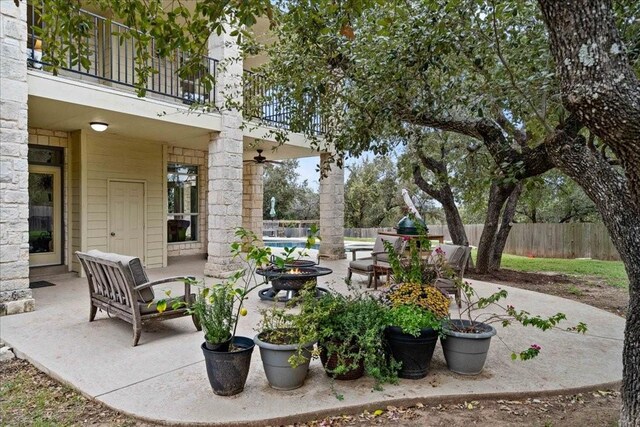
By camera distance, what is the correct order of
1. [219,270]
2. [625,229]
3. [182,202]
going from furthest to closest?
[182,202]
[219,270]
[625,229]

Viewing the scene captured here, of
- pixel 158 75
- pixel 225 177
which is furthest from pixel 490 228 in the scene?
pixel 158 75

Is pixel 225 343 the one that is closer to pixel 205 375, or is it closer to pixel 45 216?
pixel 205 375

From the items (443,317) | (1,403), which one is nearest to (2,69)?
(1,403)

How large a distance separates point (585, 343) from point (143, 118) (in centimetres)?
722

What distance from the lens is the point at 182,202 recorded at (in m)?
11.3

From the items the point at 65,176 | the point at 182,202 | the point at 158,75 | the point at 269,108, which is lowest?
the point at 182,202

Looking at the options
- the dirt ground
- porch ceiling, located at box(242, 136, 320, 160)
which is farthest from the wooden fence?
porch ceiling, located at box(242, 136, 320, 160)

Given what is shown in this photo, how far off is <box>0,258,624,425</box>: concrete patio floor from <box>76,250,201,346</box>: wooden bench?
271 millimetres

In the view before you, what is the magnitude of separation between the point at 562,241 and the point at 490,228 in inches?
300

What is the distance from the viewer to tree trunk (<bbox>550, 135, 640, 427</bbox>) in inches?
97.9

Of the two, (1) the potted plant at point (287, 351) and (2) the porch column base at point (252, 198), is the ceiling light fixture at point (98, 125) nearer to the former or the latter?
(2) the porch column base at point (252, 198)

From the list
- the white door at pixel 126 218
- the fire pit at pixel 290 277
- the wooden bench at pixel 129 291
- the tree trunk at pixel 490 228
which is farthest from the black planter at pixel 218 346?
the tree trunk at pixel 490 228

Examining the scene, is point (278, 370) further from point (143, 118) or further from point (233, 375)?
point (143, 118)

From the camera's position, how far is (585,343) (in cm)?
454
